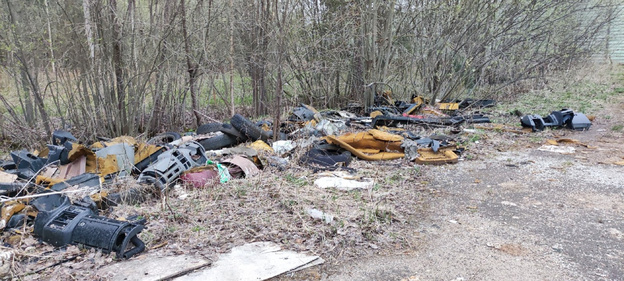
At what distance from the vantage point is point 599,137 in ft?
23.6

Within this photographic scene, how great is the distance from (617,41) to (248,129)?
16.7m

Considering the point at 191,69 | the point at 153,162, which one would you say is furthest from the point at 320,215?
the point at 191,69

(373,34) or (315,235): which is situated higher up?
(373,34)

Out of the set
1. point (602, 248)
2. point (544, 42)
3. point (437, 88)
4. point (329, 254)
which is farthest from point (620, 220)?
point (544, 42)

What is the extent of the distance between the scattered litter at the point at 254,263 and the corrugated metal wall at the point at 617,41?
17.6 m

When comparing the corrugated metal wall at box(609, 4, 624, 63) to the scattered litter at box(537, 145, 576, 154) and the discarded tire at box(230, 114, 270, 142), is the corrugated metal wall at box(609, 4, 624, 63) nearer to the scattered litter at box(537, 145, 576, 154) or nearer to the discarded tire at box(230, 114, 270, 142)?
the scattered litter at box(537, 145, 576, 154)

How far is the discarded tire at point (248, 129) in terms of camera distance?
6.64 m

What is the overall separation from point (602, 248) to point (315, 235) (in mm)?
2214

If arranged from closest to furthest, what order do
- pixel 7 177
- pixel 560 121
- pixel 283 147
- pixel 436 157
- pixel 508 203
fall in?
1. pixel 508 203
2. pixel 7 177
3. pixel 436 157
4. pixel 283 147
5. pixel 560 121

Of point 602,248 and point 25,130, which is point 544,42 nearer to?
point 602,248

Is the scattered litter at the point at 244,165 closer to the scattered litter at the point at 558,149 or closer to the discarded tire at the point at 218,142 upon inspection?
the discarded tire at the point at 218,142

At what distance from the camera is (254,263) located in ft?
9.53

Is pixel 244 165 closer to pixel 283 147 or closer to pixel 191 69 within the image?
pixel 283 147

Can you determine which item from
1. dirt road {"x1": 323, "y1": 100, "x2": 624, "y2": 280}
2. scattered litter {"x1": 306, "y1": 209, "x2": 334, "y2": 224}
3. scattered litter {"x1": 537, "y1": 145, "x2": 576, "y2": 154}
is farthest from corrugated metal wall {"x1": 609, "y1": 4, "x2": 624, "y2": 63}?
scattered litter {"x1": 306, "y1": 209, "x2": 334, "y2": 224}
